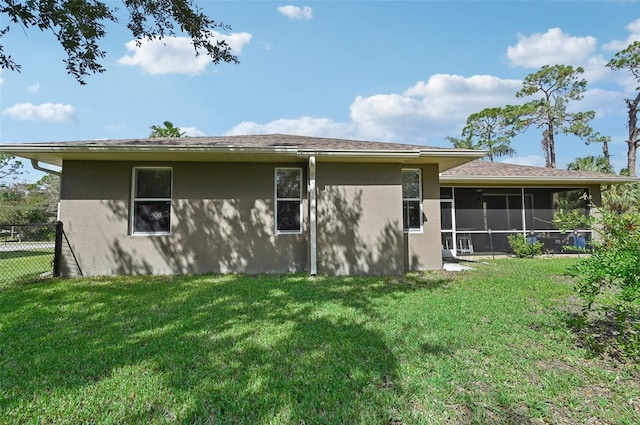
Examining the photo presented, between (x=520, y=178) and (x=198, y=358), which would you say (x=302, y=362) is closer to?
(x=198, y=358)

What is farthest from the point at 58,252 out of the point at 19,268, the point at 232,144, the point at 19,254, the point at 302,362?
the point at 302,362

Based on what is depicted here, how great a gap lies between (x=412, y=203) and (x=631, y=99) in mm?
24787

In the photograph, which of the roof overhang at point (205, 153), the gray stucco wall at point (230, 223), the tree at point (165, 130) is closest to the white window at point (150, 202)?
the gray stucco wall at point (230, 223)

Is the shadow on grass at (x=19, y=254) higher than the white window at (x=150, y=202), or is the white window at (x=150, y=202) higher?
the white window at (x=150, y=202)

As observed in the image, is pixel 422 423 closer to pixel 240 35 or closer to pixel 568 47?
pixel 240 35

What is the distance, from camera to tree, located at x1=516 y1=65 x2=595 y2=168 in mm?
24016

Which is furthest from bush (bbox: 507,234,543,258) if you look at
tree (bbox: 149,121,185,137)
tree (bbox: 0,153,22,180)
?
tree (bbox: 0,153,22,180)

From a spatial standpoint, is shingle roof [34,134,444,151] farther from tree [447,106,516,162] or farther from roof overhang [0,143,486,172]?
tree [447,106,516,162]

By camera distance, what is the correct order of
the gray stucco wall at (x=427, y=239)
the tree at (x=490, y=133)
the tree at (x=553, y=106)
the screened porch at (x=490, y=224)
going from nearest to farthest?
the gray stucco wall at (x=427, y=239)
the screened porch at (x=490, y=224)
the tree at (x=553, y=106)
the tree at (x=490, y=133)

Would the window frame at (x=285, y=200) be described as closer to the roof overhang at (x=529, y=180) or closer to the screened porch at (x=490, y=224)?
the roof overhang at (x=529, y=180)

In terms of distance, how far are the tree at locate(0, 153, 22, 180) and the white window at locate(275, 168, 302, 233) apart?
2865 centimetres

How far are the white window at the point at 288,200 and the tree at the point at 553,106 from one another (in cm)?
2547

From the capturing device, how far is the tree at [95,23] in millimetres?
5395

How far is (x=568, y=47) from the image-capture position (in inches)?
792
